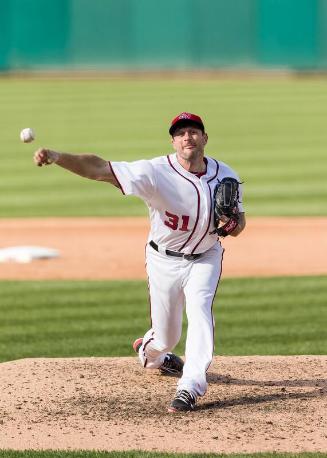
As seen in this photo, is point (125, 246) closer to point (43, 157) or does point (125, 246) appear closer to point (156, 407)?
point (156, 407)

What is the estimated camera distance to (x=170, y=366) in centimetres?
732

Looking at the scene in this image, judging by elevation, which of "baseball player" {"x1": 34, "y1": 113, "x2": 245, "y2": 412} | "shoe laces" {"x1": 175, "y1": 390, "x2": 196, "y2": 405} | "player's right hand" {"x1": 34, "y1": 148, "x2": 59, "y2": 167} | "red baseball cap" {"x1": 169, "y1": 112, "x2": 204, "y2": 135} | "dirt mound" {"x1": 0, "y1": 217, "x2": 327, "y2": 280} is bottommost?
"shoe laces" {"x1": 175, "y1": 390, "x2": 196, "y2": 405}

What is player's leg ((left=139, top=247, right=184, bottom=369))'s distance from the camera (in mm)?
6637

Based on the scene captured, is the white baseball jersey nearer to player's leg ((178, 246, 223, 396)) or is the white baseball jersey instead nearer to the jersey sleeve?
the jersey sleeve

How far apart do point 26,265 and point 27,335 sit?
3.19m

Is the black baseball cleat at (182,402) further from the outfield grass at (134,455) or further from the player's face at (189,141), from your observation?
the player's face at (189,141)

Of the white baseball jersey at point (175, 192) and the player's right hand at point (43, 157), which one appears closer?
the player's right hand at point (43, 157)

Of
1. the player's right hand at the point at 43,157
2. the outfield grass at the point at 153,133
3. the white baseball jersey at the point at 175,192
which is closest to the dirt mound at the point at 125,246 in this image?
the outfield grass at the point at 153,133

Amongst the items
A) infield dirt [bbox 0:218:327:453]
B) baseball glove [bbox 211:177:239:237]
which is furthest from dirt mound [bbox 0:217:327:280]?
baseball glove [bbox 211:177:239:237]

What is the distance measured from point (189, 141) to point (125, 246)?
6.62m

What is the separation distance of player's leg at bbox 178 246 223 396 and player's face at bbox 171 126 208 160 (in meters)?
0.62

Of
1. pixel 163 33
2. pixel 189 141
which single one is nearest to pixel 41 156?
pixel 189 141

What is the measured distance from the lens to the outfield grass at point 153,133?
658 inches

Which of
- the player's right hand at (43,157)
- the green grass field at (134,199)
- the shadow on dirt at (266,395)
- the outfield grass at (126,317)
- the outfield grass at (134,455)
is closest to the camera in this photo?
the outfield grass at (134,455)
